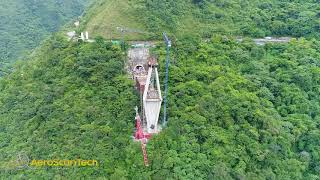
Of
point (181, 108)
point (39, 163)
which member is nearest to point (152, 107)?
point (181, 108)

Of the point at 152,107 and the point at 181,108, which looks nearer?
the point at 152,107

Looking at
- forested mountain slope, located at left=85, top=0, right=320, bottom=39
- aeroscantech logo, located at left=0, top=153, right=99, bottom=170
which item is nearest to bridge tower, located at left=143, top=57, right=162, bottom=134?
aeroscantech logo, located at left=0, top=153, right=99, bottom=170

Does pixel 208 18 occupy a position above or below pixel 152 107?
above

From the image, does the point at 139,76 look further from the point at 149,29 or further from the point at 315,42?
the point at 315,42

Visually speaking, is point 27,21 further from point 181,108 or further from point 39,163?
point 181,108

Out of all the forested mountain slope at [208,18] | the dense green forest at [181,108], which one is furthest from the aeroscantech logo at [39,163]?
the forested mountain slope at [208,18]

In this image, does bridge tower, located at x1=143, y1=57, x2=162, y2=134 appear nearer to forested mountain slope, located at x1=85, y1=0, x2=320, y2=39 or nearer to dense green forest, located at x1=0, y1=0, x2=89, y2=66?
forested mountain slope, located at x1=85, y1=0, x2=320, y2=39

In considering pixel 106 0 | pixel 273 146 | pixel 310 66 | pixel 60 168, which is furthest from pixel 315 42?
pixel 60 168
